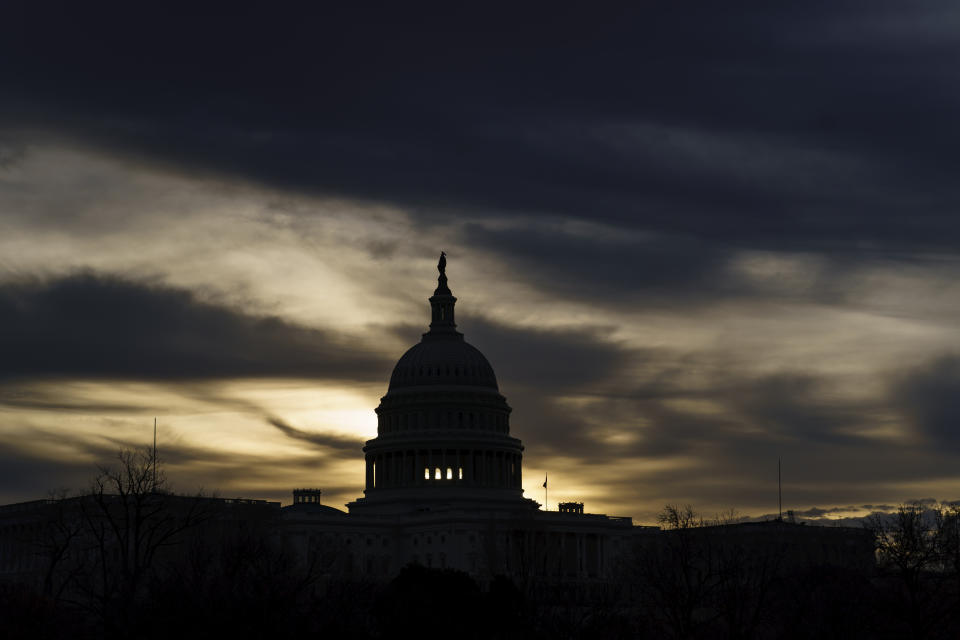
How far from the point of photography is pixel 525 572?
13588 centimetres

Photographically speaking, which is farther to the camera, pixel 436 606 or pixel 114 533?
pixel 114 533

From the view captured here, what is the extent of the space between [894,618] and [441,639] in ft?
92.0

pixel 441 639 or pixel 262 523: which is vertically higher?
pixel 262 523

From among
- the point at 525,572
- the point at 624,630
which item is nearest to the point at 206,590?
the point at 624,630

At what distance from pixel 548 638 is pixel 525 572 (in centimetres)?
2951

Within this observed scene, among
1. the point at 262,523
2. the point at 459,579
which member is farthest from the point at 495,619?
the point at 262,523

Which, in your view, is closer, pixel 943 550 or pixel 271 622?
pixel 271 622

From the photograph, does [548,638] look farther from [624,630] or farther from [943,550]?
[943,550]

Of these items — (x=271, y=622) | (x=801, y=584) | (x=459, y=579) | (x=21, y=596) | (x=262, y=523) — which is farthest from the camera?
(x=262, y=523)

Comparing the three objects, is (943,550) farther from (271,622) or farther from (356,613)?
(271,622)

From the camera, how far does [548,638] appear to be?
349 feet

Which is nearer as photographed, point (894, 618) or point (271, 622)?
point (271, 622)

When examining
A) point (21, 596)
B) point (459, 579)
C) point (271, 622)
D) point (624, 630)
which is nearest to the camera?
point (271, 622)

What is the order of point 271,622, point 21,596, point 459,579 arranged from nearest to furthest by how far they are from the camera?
point 271,622 < point 21,596 < point 459,579
